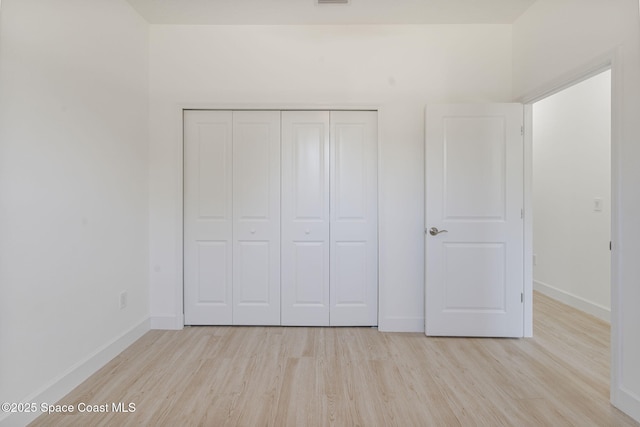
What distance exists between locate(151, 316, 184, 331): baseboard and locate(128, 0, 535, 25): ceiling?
2.60 meters

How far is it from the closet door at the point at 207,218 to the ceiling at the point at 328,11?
78cm

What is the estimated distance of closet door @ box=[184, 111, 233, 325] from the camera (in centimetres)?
270

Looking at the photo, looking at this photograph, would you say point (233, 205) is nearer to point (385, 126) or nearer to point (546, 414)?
point (385, 126)

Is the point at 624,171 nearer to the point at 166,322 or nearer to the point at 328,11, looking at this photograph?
the point at 328,11

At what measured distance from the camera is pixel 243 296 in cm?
272

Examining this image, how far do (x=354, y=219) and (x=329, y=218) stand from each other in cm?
23

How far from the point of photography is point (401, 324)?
262 centimetres

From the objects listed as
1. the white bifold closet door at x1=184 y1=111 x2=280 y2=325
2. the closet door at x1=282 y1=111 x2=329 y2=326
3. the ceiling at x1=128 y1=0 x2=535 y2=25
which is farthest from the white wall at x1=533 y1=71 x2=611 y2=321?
the white bifold closet door at x1=184 y1=111 x2=280 y2=325

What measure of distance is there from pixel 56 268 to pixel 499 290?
313 centimetres

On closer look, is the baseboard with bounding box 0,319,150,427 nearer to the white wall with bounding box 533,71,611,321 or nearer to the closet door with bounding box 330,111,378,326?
the closet door with bounding box 330,111,378,326

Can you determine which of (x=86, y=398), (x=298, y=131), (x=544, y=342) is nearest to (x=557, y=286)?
(x=544, y=342)

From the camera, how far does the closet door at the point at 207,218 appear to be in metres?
2.70

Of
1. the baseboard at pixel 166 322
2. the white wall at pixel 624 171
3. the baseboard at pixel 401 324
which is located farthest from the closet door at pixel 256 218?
the white wall at pixel 624 171

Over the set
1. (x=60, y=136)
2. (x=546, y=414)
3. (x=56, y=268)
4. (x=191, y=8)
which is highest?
(x=191, y=8)
